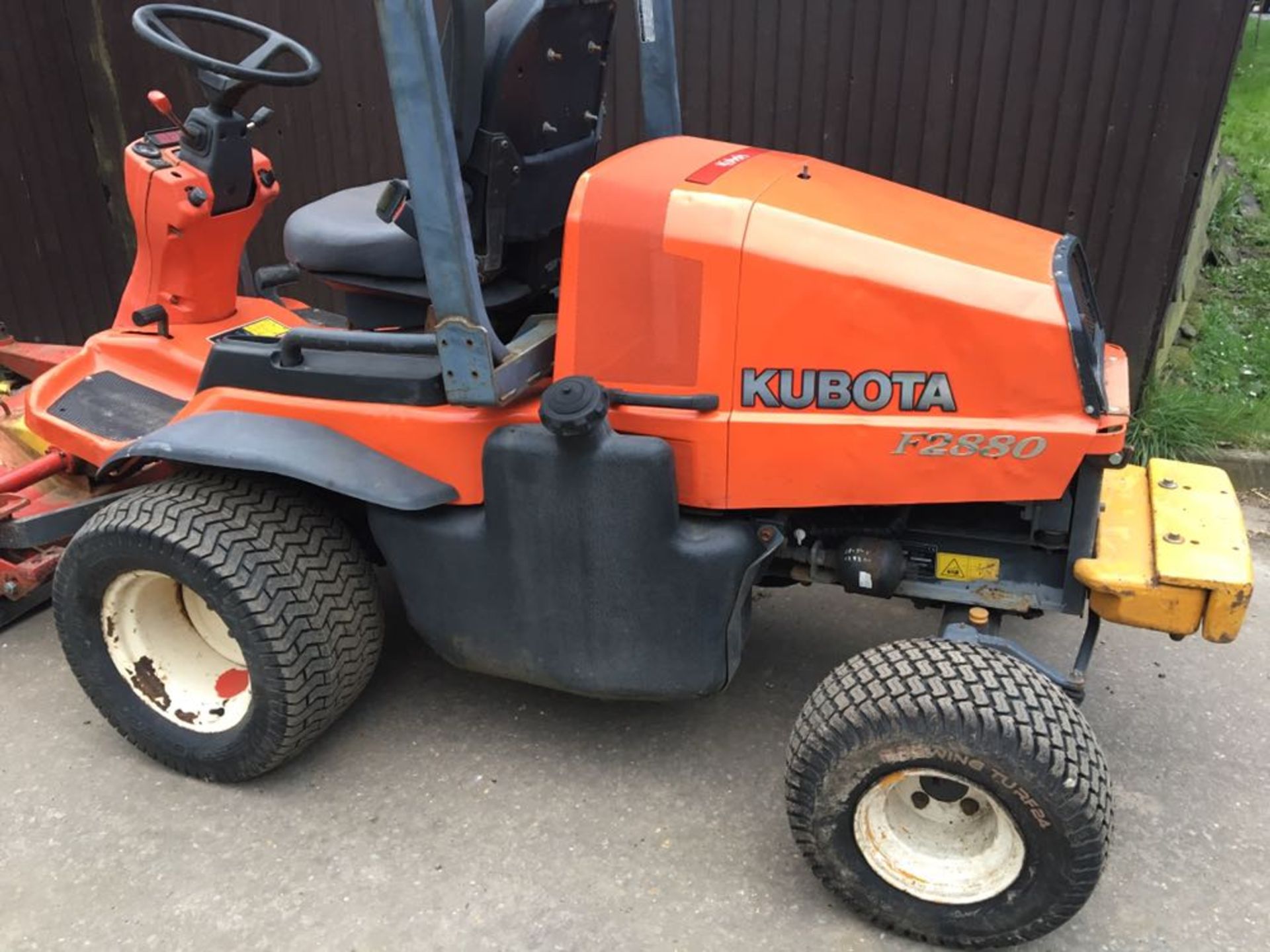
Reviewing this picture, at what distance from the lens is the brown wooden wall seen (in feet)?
13.1

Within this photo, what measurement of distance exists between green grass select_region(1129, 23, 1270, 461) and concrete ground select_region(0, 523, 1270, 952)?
48.9 inches

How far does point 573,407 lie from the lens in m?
2.16

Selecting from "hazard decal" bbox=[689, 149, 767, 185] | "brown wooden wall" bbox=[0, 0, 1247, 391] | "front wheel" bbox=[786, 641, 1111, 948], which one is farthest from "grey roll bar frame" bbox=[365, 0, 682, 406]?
"brown wooden wall" bbox=[0, 0, 1247, 391]

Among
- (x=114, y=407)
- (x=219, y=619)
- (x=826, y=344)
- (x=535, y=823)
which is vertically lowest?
(x=535, y=823)

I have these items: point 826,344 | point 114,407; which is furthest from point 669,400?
point 114,407

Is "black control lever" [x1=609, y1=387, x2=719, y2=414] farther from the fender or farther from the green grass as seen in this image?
the green grass

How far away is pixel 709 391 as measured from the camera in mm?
2229

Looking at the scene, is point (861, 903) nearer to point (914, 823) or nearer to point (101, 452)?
Answer: point (914, 823)

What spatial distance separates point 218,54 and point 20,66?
3.24 ft

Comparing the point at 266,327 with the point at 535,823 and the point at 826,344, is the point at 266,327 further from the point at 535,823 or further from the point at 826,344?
the point at 826,344

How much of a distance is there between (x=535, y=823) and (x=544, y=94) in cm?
163

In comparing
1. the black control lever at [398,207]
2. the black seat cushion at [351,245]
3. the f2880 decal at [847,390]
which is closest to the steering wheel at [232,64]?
A: the black seat cushion at [351,245]

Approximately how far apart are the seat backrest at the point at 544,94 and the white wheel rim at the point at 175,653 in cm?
123

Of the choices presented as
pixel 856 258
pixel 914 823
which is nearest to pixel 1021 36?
pixel 856 258
